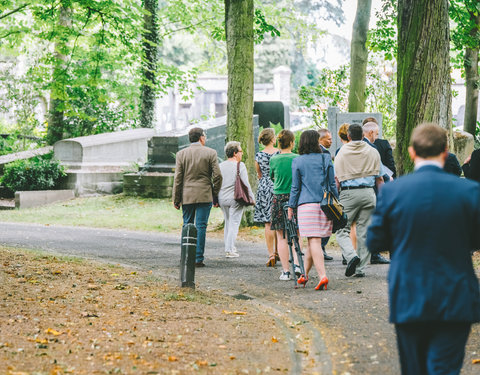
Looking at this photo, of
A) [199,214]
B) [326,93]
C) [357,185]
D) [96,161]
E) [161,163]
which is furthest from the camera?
[96,161]

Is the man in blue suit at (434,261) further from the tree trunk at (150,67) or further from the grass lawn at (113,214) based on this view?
the tree trunk at (150,67)

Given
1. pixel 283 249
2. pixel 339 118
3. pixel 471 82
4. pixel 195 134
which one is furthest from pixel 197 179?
pixel 471 82

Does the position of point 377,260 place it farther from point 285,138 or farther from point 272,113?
point 272,113

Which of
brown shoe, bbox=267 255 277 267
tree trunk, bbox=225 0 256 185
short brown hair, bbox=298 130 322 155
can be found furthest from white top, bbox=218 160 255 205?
tree trunk, bbox=225 0 256 185

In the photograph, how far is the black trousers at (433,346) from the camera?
12.3 feet

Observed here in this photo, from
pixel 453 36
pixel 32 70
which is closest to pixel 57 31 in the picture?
pixel 32 70

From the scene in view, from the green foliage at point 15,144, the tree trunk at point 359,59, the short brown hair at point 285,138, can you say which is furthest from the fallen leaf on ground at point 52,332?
the green foliage at point 15,144

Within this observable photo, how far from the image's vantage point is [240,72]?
1577 cm

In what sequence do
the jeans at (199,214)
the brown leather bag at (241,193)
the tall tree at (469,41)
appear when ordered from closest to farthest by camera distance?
the jeans at (199,214), the brown leather bag at (241,193), the tall tree at (469,41)

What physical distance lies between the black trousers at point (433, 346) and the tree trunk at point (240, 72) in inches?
470

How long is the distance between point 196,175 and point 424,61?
3.85 metres

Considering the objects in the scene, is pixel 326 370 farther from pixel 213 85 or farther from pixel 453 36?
pixel 213 85

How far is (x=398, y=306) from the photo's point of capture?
12.5 ft

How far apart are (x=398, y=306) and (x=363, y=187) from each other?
600 cm
